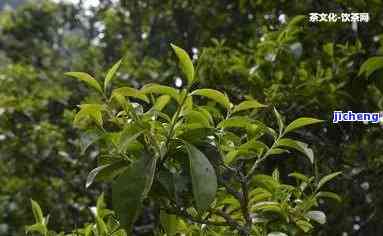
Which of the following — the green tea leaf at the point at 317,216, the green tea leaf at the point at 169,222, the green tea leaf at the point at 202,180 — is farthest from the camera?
the green tea leaf at the point at 317,216

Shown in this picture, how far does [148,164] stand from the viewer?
1210 millimetres

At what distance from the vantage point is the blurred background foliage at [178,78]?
2.77 m

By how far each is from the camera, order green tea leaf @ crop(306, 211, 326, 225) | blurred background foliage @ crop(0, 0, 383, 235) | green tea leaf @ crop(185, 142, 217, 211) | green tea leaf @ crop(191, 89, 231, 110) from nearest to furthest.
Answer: green tea leaf @ crop(185, 142, 217, 211), green tea leaf @ crop(191, 89, 231, 110), green tea leaf @ crop(306, 211, 326, 225), blurred background foliage @ crop(0, 0, 383, 235)

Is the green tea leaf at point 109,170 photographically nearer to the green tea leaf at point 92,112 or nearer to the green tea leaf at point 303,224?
the green tea leaf at point 92,112

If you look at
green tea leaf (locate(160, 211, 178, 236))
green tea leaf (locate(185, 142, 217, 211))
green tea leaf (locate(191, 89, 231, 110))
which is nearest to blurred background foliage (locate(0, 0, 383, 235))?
green tea leaf (locate(191, 89, 231, 110))

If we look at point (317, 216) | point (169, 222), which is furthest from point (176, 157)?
point (317, 216)

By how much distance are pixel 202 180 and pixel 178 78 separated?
8.41ft

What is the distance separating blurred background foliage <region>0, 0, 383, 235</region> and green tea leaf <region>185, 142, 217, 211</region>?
0.67ft

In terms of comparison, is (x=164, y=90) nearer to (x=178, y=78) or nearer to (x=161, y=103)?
(x=161, y=103)

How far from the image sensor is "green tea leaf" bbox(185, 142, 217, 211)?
1155 millimetres

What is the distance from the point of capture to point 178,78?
3.71 m

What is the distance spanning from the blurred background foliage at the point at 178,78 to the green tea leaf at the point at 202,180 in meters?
0.20

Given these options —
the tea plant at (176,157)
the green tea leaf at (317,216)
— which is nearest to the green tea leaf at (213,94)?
the tea plant at (176,157)

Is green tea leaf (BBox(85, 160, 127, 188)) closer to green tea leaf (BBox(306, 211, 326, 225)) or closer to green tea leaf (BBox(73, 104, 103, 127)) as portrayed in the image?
green tea leaf (BBox(73, 104, 103, 127))
